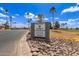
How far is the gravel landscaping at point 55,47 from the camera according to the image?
45.6ft

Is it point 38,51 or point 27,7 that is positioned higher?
point 27,7

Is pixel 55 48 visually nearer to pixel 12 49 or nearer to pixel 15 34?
pixel 12 49

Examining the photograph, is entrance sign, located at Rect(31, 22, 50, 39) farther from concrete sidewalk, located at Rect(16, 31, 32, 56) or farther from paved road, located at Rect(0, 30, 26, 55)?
concrete sidewalk, located at Rect(16, 31, 32, 56)

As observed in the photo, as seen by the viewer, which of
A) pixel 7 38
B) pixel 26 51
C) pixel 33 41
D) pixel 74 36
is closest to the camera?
pixel 26 51

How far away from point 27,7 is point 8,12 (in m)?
0.76

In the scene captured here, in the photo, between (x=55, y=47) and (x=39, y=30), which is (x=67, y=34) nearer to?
(x=55, y=47)

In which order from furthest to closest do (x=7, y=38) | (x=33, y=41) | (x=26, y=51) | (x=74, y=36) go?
(x=7, y=38) < (x=33, y=41) < (x=74, y=36) < (x=26, y=51)

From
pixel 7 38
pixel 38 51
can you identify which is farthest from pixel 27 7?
pixel 7 38

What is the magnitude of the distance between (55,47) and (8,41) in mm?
2733

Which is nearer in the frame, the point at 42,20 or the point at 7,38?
the point at 42,20

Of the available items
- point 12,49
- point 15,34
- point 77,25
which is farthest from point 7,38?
point 77,25

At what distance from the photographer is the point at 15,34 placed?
59.9 ft

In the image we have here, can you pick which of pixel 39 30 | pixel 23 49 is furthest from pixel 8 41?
pixel 23 49

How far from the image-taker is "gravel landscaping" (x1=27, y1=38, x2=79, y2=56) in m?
13.9
